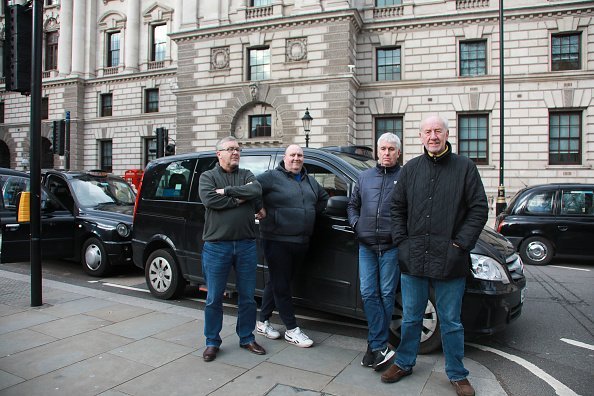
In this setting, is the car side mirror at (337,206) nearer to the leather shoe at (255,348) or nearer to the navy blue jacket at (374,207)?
the navy blue jacket at (374,207)

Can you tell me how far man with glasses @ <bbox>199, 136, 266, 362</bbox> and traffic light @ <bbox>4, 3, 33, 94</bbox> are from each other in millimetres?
3313

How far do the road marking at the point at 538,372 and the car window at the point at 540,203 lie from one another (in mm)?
6265

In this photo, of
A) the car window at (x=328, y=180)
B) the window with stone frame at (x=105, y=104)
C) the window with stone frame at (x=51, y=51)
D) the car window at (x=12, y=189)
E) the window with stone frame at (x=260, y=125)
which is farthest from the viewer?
the window with stone frame at (x=51, y=51)

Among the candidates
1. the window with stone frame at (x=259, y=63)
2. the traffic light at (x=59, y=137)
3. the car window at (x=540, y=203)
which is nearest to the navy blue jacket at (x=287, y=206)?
the car window at (x=540, y=203)

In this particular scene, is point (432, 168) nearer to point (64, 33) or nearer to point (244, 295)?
point (244, 295)

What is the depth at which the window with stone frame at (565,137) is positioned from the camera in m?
21.1

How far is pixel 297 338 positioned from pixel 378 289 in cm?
102

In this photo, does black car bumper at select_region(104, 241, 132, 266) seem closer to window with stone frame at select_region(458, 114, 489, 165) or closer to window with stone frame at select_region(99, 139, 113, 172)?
window with stone frame at select_region(458, 114, 489, 165)

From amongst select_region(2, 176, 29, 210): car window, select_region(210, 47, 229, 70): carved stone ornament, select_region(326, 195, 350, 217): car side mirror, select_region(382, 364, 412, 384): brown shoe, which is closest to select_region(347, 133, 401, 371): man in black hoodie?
select_region(382, 364, 412, 384): brown shoe

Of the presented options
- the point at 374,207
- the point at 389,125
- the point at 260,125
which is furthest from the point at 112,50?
the point at 374,207

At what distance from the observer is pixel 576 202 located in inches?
372

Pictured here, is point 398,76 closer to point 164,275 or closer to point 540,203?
point 540,203

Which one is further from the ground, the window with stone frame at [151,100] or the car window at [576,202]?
the window with stone frame at [151,100]

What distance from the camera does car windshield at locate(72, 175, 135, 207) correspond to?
28.2ft
